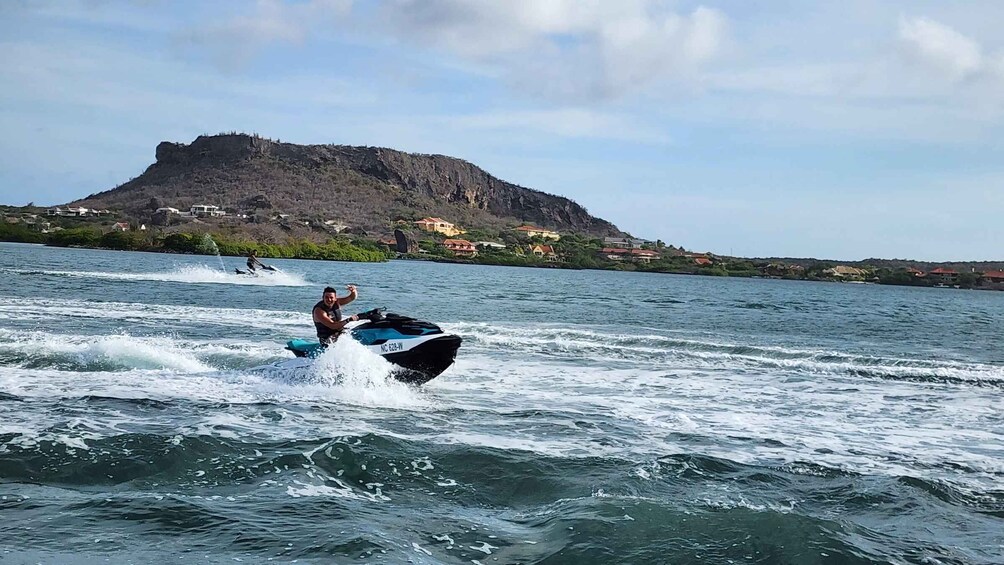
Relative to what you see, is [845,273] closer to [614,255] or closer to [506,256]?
[614,255]

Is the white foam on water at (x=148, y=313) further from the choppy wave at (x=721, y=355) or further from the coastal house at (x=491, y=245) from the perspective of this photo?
the coastal house at (x=491, y=245)

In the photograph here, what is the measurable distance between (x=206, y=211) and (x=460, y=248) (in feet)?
144

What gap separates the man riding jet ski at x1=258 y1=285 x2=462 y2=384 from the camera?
14.2 m

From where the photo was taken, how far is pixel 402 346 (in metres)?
Answer: 14.3

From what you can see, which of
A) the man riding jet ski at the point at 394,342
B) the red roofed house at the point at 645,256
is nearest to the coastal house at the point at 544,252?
the red roofed house at the point at 645,256

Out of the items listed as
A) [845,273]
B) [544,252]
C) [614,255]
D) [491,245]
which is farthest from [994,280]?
[491,245]

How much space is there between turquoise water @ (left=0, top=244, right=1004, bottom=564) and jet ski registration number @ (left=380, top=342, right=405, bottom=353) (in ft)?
0.96

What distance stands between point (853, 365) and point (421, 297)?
82.5 ft

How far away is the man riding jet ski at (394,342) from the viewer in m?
14.2

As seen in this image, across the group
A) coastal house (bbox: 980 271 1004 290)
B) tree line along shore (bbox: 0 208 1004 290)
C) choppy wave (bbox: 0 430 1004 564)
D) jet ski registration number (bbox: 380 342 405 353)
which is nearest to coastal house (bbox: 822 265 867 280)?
tree line along shore (bbox: 0 208 1004 290)

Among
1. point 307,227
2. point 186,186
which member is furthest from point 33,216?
point 186,186

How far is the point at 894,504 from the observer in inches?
348

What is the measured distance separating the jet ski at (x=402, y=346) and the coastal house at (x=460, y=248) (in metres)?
128

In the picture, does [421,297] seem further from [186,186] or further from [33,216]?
[186,186]
